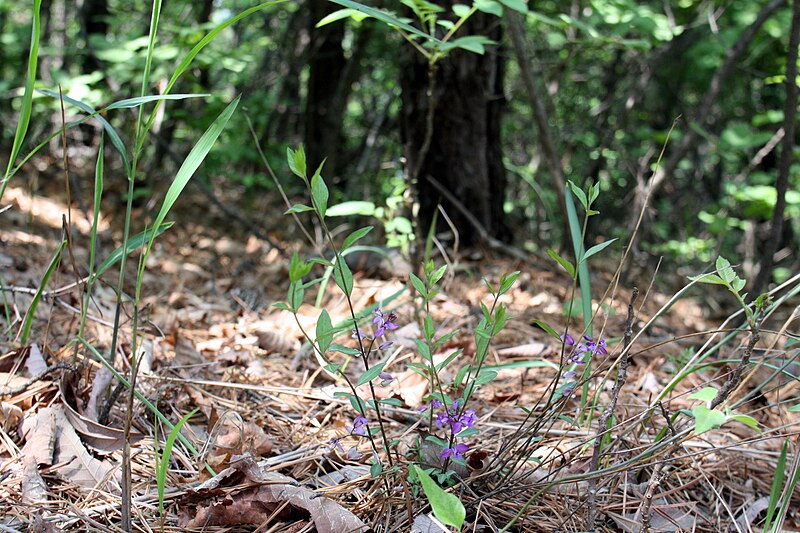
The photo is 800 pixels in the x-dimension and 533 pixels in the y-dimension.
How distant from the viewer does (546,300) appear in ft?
8.66

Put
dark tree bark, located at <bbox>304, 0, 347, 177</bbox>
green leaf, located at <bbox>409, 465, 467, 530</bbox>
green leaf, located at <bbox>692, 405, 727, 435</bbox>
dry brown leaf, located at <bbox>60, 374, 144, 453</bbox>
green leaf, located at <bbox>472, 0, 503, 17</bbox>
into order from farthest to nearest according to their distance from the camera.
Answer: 1. dark tree bark, located at <bbox>304, 0, 347, 177</bbox>
2. green leaf, located at <bbox>472, 0, 503, 17</bbox>
3. dry brown leaf, located at <bbox>60, 374, 144, 453</bbox>
4. green leaf, located at <bbox>409, 465, 467, 530</bbox>
5. green leaf, located at <bbox>692, 405, 727, 435</bbox>

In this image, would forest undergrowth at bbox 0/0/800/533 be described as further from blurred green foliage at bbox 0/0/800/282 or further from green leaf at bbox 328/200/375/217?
blurred green foliage at bbox 0/0/800/282

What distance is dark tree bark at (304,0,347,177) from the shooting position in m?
3.80

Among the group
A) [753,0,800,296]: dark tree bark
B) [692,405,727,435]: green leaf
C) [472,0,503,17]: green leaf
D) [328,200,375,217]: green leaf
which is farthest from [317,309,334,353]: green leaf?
[753,0,800,296]: dark tree bark

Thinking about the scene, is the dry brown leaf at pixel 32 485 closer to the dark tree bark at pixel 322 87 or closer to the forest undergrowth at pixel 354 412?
the forest undergrowth at pixel 354 412

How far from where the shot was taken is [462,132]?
3.01m

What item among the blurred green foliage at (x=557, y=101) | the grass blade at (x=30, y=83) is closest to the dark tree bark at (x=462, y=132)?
the blurred green foliage at (x=557, y=101)

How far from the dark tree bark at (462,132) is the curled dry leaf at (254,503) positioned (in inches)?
75.5

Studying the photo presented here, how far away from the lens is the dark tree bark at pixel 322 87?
12.5 ft

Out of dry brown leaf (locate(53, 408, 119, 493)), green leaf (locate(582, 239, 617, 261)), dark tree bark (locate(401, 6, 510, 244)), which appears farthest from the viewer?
dark tree bark (locate(401, 6, 510, 244))

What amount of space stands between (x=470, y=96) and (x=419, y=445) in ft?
7.00

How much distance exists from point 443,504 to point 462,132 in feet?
7.61

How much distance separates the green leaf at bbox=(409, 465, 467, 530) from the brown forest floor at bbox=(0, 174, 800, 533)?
0.17m

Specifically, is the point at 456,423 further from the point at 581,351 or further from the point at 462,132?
the point at 462,132
